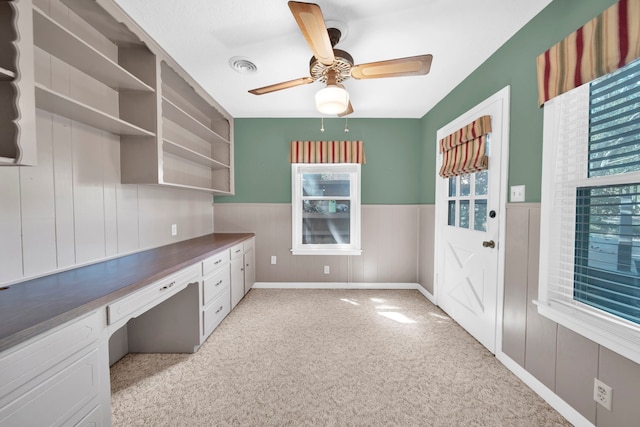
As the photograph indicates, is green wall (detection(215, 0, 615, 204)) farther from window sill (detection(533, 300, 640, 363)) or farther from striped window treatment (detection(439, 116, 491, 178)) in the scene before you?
window sill (detection(533, 300, 640, 363))

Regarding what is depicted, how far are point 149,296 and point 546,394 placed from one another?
8.31 feet

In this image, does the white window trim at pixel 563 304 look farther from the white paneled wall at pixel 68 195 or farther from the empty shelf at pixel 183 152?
the white paneled wall at pixel 68 195

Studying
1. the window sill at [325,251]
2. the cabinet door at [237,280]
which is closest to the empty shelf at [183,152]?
the cabinet door at [237,280]

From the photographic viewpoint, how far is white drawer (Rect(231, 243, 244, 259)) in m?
2.65

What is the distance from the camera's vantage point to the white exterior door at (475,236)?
1.88 metres

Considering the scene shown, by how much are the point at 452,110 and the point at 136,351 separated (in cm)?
381

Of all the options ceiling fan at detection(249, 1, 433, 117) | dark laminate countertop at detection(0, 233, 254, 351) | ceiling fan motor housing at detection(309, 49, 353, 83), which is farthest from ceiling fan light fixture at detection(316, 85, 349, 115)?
dark laminate countertop at detection(0, 233, 254, 351)

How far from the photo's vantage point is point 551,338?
4.79 feet

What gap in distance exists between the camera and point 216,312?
2.25m

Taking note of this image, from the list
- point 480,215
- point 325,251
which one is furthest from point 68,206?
point 480,215

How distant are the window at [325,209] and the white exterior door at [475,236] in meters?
1.13

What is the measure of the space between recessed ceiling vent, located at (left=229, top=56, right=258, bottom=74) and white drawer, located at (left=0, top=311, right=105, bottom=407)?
204cm

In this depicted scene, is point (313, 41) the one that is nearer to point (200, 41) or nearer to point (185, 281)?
point (200, 41)

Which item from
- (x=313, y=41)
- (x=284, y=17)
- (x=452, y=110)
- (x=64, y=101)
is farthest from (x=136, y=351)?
(x=452, y=110)
